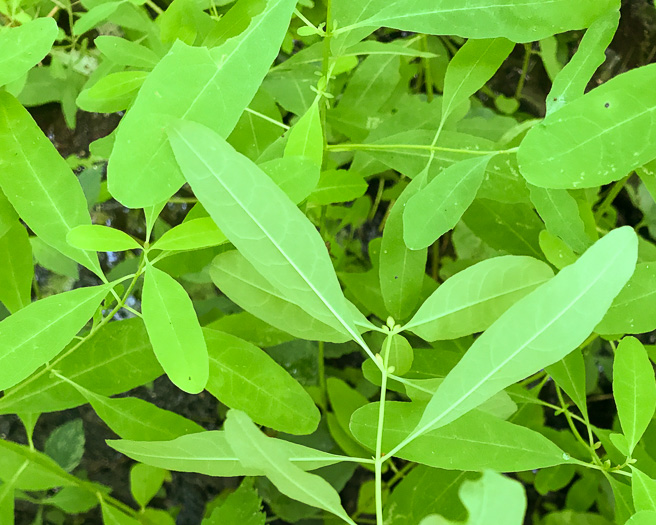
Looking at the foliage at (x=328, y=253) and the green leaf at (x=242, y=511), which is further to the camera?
the green leaf at (x=242, y=511)

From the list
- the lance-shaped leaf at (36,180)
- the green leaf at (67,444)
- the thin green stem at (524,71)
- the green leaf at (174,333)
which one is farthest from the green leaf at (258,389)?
the thin green stem at (524,71)

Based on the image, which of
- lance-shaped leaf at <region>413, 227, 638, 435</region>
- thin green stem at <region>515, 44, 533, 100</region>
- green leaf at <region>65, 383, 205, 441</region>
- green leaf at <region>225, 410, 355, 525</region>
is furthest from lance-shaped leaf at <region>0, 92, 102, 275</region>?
thin green stem at <region>515, 44, 533, 100</region>

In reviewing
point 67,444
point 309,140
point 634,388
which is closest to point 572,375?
point 634,388

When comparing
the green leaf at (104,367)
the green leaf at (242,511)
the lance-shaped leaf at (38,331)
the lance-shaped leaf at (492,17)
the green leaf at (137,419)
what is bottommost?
the green leaf at (242,511)

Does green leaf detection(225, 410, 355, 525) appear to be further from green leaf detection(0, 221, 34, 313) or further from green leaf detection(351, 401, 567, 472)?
green leaf detection(0, 221, 34, 313)

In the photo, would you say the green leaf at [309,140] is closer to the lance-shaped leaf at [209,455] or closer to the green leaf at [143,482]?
the lance-shaped leaf at [209,455]

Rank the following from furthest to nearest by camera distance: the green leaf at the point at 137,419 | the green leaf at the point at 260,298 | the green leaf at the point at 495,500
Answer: the green leaf at the point at 137,419 < the green leaf at the point at 260,298 < the green leaf at the point at 495,500

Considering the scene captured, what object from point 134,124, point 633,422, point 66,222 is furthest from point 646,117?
point 66,222

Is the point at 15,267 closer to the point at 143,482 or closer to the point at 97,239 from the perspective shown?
the point at 97,239
